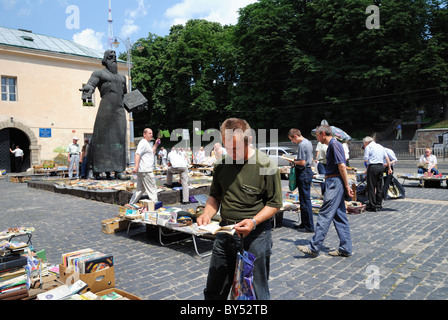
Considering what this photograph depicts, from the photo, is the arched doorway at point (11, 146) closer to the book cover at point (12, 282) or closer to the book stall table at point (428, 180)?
the book cover at point (12, 282)

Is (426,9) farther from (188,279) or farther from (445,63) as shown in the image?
(188,279)

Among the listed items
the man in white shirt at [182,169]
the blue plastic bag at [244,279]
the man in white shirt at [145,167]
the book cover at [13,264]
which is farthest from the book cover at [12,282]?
the man in white shirt at [182,169]

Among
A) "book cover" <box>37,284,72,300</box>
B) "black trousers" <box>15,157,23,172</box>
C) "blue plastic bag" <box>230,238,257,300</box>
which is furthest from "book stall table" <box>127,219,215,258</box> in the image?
"black trousers" <box>15,157,23,172</box>

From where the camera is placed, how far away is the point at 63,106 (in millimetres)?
26453

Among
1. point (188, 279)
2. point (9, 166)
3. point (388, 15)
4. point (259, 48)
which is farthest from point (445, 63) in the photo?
point (9, 166)

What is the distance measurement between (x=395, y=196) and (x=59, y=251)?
8847 mm

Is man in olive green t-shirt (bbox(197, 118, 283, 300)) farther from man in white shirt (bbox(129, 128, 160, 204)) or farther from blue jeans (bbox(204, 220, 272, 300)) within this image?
man in white shirt (bbox(129, 128, 160, 204))

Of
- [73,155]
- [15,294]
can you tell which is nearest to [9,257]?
[15,294]

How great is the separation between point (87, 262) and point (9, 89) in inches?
996

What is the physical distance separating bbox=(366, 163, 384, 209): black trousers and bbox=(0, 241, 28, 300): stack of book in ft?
24.7

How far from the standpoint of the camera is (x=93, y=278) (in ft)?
12.1

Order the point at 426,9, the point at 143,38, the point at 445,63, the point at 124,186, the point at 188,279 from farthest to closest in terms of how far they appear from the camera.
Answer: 1. the point at 143,38
2. the point at 426,9
3. the point at 445,63
4. the point at 124,186
5. the point at 188,279

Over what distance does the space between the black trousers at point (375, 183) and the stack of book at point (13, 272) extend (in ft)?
24.7

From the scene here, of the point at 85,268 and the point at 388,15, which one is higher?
the point at 388,15
